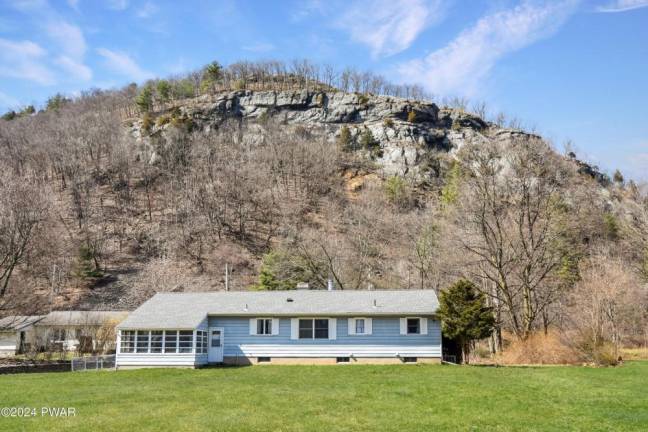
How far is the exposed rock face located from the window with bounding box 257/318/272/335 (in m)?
78.3

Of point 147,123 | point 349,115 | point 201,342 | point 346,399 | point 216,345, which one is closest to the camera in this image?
point 346,399

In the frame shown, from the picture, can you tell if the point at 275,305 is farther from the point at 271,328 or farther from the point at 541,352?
the point at 541,352

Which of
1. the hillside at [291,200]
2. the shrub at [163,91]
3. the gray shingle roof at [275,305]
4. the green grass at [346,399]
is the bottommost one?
the green grass at [346,399]

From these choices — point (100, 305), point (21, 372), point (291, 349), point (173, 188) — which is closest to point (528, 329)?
point (291, 349)

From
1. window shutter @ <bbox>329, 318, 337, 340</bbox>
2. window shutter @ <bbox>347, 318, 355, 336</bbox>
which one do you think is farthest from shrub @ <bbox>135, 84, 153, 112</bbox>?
window shutter @ <bbox>347, 318, 355, 336</bbox>

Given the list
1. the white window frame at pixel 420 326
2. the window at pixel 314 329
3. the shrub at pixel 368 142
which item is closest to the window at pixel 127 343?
the window at pixel 314 329

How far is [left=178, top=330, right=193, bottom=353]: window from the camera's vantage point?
27750mm

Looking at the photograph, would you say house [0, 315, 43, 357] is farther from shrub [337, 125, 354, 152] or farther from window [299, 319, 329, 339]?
shrub [337, 125, 354, 152]

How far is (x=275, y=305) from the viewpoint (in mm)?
30141

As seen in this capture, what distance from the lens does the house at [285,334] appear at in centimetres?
2792

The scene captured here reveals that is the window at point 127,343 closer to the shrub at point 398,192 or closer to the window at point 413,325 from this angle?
the window at point 413,325

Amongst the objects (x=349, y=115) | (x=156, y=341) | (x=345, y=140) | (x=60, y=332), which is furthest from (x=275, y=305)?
(x=349, y=115)

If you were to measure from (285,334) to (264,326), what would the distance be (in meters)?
1.20

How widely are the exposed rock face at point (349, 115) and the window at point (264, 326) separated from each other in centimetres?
7826
